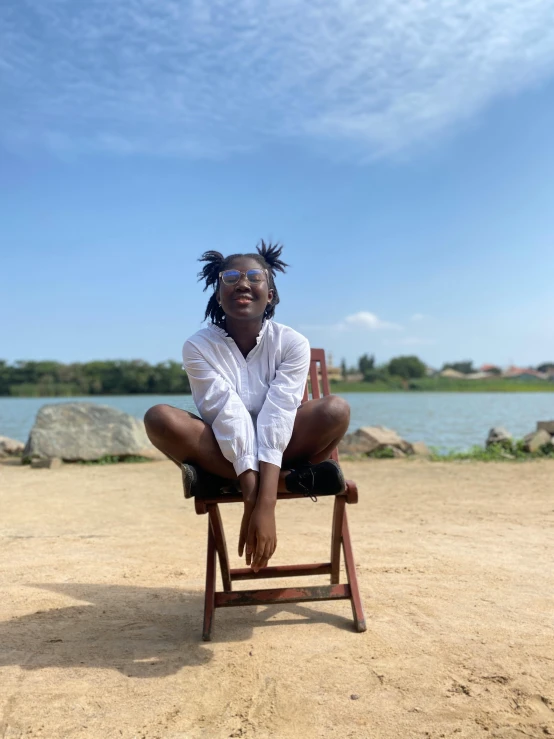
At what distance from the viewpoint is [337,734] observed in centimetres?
246

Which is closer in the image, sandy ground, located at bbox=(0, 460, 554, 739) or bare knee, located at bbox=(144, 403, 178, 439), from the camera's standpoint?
sandy ground, located at bbox=(0, 460, 554, 739)

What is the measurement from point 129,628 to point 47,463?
8668 mm

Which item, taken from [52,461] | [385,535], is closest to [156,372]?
[52,461]

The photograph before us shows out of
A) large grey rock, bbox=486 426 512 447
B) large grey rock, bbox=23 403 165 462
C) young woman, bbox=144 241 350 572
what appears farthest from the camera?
large grey rock, bbox=486 426 512 447

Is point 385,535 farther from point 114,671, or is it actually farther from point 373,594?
point 114,671

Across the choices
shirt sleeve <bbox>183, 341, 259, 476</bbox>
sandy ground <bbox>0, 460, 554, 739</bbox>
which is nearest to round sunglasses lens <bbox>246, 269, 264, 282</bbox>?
shirt sleeve <bbox>183, 341, 259, 476</bbox>

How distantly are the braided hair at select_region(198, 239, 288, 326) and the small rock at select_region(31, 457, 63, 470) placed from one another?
8.46 metres

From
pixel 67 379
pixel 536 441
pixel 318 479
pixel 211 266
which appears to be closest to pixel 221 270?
pixel 211 266

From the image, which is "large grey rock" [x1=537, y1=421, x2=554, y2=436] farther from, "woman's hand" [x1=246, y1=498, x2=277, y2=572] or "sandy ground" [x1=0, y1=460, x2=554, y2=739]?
"woman's hand" [x1=246, y1=498, x2=277, y2=572]

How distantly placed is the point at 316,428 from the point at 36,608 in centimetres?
215

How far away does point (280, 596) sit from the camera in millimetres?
3674

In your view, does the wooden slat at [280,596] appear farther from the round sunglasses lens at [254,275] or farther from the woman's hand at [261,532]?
the round sunglasses lens at [254,275]

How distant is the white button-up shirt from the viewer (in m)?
3.21

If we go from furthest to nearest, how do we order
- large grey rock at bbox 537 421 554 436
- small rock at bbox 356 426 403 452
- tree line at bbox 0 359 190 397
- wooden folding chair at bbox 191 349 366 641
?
tree line at bbox 0 359 190 397 → large grey rock at bbox 537 421 554 436 → small rock at bbox 356 426 403 452 → wooden folding chair at bbox 191 349 366 641
